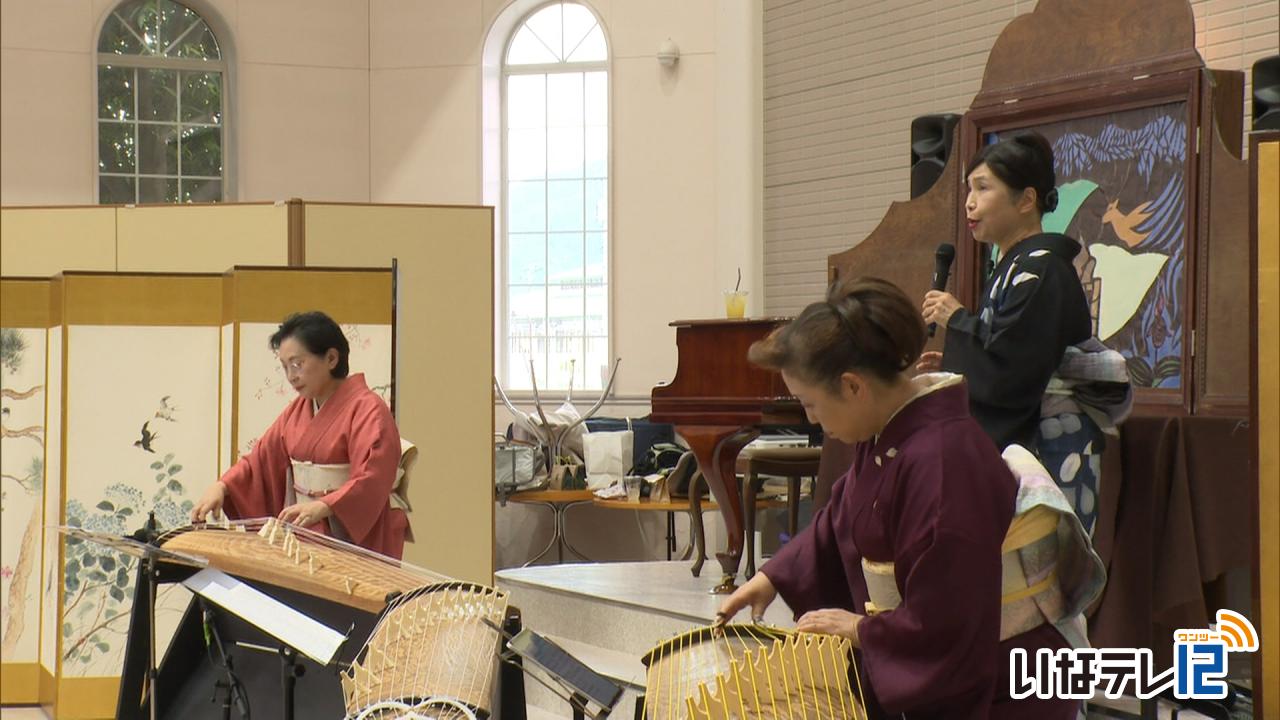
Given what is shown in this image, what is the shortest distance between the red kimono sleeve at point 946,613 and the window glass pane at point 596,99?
6474mm

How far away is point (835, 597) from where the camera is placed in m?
1.92

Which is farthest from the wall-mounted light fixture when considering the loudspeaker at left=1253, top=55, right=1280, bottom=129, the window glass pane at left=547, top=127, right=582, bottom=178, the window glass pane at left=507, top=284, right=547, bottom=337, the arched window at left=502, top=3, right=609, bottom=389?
the loudspeaker at left=1253, top=55, right=1280, bottom=129

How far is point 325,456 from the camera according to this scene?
345cm

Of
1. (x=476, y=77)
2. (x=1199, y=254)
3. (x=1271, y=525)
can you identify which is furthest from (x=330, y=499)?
(x=476, y=77)

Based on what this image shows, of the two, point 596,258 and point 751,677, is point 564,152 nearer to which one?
point 596,258

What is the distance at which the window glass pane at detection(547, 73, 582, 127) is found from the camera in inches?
314

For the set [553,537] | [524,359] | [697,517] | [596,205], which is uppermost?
[596,205]

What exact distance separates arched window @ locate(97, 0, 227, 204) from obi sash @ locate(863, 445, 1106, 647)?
680 centimetres

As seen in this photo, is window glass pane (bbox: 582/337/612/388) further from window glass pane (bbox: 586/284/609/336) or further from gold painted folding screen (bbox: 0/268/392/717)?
gold painted folding screen (bbox: 0/268/392/717)

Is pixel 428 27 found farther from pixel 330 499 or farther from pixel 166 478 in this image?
pixel 330 499

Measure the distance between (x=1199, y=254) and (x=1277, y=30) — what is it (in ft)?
3.61

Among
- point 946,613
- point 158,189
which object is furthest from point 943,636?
point 158,189

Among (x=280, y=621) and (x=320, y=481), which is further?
(x=320, y=481)

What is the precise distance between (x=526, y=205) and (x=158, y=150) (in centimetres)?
224
